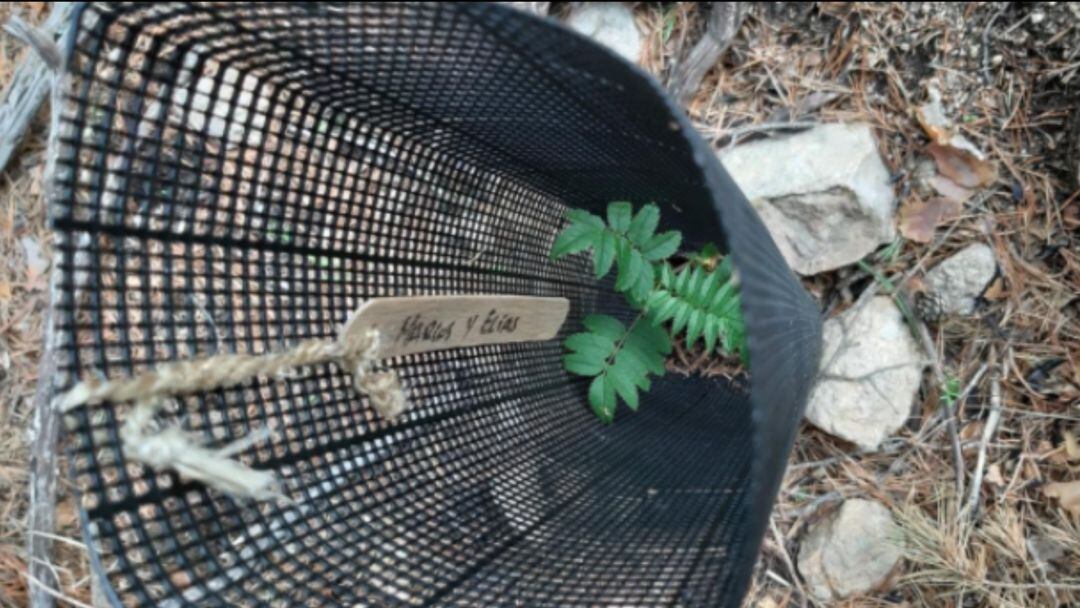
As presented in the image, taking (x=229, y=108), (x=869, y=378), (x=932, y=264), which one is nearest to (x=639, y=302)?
(x=869, y=378)

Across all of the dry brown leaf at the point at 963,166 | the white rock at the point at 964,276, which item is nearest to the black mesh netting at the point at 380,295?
the white rock at the point at 964,276

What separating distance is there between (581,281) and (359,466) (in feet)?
2.35

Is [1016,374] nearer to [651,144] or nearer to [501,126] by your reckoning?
[651,144]

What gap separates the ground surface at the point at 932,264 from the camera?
1401 mm

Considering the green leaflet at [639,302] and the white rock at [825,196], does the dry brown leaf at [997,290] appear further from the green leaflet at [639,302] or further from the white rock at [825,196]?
the green leaflet at [639,302]

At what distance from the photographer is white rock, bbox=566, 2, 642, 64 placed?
5.51ft

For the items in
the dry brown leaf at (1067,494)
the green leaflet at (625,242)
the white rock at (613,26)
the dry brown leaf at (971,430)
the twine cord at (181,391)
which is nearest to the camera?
the twine cord at (181,391)

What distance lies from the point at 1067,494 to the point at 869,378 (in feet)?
1.22

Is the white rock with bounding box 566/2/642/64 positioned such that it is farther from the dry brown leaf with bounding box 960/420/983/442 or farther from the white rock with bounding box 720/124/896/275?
the dry brown leaf with bounding box 960/420/983/442

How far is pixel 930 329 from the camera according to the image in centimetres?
156

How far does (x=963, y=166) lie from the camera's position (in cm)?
154

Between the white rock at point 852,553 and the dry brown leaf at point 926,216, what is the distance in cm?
52

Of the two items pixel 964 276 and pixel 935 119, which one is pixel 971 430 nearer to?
pixel 964 276

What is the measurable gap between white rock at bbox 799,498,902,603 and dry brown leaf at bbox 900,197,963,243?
0.52 metres
